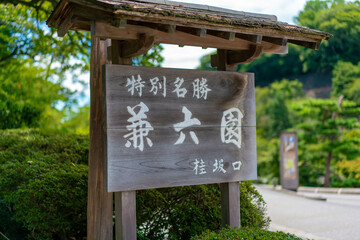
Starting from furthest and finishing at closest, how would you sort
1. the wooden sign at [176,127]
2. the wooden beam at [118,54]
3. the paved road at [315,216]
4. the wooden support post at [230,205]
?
the paved road at [315,216] → the wooden support post at [230,205] → the wooden beam at [118,54] → the wooden sign at [176,127]

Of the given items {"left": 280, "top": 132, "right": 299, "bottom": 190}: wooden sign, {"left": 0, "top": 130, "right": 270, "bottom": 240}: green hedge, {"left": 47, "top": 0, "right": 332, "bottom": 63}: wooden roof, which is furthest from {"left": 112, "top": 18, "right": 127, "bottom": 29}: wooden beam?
{"left": 280, "top": 132, "right": 299, "bottom": 190}: wooden sign

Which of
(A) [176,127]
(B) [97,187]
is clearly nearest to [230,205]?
(A) [176,127]

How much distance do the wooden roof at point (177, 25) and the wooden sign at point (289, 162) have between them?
10544 mm

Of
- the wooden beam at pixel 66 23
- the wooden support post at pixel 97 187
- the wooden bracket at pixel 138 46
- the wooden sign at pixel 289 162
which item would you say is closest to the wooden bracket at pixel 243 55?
the wooden bracket at pixel 138 46

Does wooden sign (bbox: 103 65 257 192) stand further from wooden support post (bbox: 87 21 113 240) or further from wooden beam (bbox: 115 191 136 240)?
wooden support post (bbox: 87 21 113 240)

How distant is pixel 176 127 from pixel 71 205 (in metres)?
1.49

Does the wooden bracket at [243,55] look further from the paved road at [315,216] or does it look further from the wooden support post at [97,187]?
the paved road at [315,216]

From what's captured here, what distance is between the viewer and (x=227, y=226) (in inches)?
157

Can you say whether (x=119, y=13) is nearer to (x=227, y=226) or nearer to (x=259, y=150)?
(x=227, y=226)

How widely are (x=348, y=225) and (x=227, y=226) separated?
4.27 metres

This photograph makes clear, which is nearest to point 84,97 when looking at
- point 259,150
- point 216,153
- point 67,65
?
point 259,150

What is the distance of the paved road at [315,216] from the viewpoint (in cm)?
647

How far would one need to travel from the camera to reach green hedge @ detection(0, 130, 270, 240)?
3.94 m

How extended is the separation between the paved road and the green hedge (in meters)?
2.04
